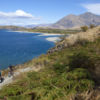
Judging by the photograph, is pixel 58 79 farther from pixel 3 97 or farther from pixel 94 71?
pixel 3 97

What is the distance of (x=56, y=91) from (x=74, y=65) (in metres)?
2.62

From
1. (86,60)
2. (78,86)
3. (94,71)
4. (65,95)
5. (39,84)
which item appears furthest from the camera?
(86,60)

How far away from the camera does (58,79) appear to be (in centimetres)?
579

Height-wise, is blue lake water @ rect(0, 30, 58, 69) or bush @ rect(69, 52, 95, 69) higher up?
bush @ rect(69, 52, 95, 69)

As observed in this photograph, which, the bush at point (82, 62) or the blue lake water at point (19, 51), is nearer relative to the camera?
the bush at point (82, 62)

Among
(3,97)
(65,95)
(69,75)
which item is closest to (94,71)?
(69,75)

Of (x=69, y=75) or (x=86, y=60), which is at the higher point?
(x=86, y=60)

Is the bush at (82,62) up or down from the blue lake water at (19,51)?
up

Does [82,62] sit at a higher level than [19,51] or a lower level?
higher

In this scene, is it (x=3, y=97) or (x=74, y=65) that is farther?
(x=74, y=65)

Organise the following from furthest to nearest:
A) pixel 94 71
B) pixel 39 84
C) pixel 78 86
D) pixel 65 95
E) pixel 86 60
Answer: pixel 86 60, pixel 94 71, pixel 39 84, pixel 78 86, pixel 65 95

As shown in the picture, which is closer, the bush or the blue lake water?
the bush

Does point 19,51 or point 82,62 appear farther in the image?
point 19,51

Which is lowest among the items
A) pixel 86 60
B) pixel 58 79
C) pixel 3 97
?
pixel 3 97
